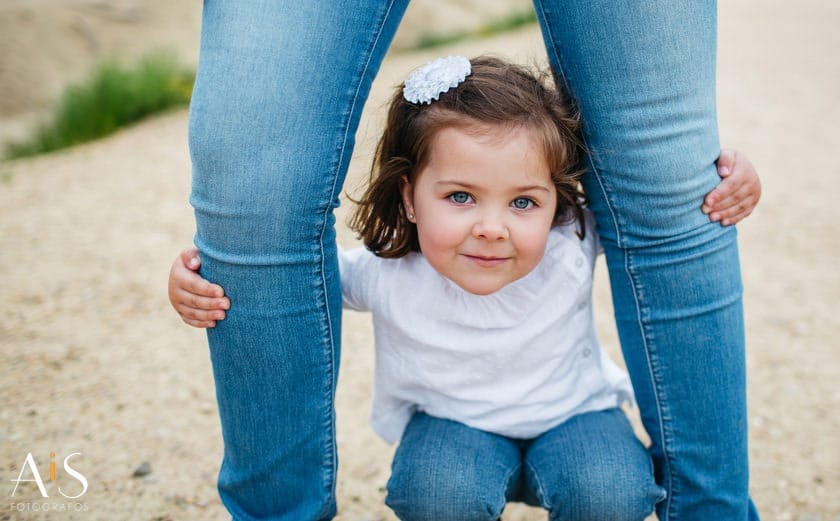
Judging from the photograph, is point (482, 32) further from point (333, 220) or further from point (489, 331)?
point (333, 220)

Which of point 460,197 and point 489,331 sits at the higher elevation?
point 460,197

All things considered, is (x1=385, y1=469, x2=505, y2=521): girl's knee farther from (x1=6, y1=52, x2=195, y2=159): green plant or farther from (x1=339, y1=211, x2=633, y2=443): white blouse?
(x1=6, y1=52, x2=195, y2=159): green plant

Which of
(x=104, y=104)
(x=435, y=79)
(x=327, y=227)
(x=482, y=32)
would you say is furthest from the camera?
(x=482, y=32)

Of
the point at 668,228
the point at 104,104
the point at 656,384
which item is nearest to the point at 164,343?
the point at 656,384

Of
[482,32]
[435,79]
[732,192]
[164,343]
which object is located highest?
[482,32]

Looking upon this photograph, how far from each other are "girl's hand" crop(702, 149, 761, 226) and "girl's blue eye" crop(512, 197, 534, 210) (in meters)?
0.33

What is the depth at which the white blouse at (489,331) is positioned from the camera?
1.68 metres

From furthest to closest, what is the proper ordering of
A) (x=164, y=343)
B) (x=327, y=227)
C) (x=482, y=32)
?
(x=482, y=32)
(x=164, y=343)
(x=327, y=227)

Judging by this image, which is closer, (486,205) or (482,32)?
(486,205)

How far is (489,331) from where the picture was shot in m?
1.69

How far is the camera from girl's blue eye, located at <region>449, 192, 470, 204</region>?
1553mm

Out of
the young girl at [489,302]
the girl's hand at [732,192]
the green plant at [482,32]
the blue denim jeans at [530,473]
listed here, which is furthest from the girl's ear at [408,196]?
the green plant at [482,32]

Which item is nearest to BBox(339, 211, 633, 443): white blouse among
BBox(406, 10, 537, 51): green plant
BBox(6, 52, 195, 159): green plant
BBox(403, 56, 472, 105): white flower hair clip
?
BBox(403, 56, 472, 105): white flower hair clip

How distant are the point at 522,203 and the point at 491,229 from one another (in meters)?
0.12
